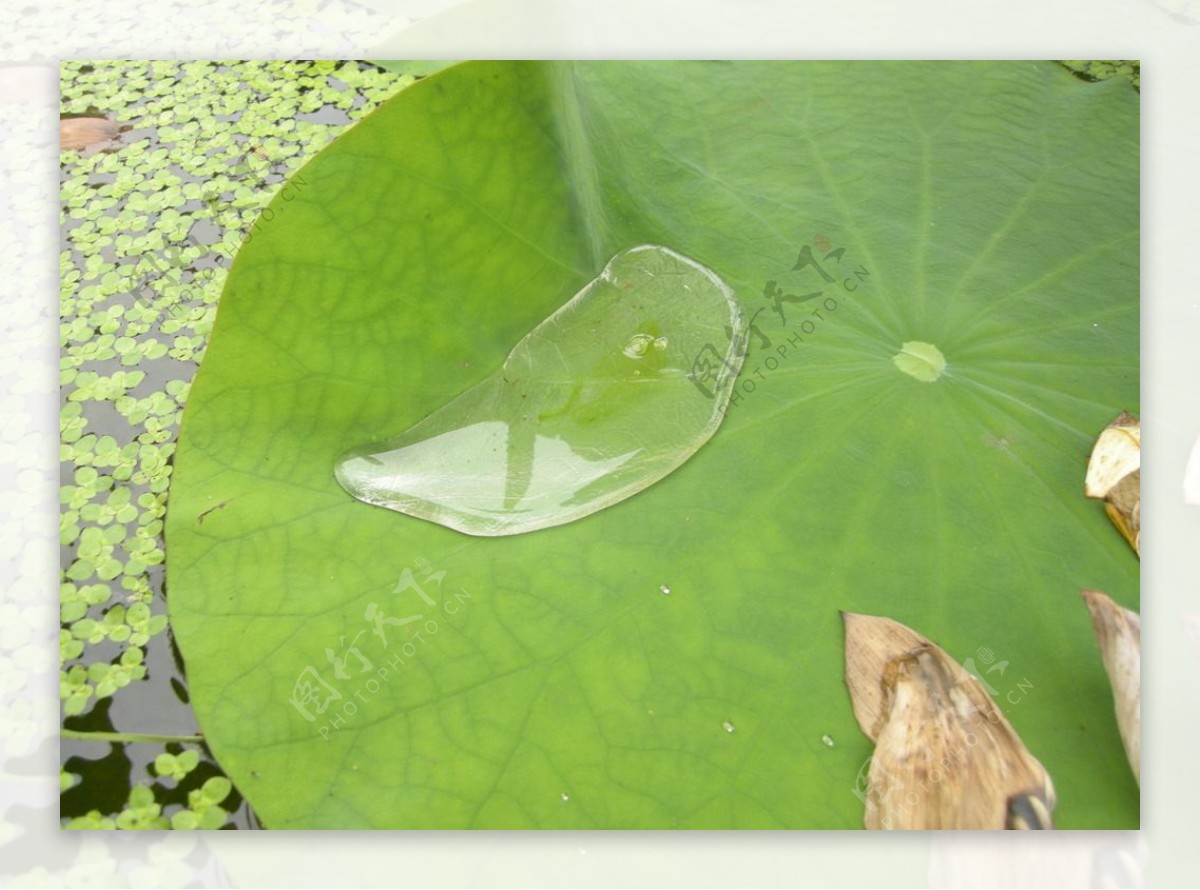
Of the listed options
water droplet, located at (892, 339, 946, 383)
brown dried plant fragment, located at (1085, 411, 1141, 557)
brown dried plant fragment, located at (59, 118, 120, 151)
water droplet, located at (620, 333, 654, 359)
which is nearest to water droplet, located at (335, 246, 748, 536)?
water droplet, located at (620, 333, 654, 359)

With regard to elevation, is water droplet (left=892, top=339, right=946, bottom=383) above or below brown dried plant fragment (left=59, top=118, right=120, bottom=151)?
below

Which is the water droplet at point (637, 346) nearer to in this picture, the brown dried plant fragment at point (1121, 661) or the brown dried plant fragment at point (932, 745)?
the brown dried plant fragment at point (932, 745)

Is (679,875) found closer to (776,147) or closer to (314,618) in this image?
(314,618)

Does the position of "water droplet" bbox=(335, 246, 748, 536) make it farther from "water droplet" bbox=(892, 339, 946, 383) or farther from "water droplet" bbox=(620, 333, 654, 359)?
"water droplet" bbox=(892, 339, 946, 383)

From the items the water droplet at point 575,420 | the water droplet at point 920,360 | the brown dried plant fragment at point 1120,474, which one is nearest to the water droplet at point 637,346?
the water droplet at point 575,420

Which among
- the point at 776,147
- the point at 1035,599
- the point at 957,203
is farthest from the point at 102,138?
the point at 1035,599

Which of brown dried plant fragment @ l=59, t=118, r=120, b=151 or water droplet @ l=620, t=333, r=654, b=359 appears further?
brown dried plant fragment @ l=59, t=118, r=120, b=151
